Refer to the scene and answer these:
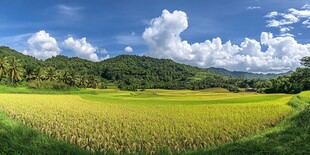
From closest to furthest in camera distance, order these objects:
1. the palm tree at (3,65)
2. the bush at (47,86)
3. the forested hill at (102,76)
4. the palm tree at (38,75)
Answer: the palm tree at (3,65) < the bush at (47,86) < the palm tree at (38,75) < the forested hill at (102,76)

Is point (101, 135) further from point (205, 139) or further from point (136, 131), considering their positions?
point (205, 139)

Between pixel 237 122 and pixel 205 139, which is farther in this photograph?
pixel 237 122

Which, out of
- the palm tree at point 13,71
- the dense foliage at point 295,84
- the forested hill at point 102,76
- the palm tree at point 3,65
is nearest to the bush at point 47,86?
the palm tree at point 13,71

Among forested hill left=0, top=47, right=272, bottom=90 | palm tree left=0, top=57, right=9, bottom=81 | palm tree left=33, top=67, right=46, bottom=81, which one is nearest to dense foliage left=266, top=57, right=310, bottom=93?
forested hill left=0, top=47, right=272, bottom=90

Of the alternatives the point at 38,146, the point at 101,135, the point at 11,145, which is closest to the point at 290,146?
the point at 101,135

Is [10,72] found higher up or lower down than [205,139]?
higher up

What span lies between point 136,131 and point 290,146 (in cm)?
864

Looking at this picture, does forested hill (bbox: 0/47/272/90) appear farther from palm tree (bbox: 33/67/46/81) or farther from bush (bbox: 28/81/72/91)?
bush (bbox: 28/81/72/91)

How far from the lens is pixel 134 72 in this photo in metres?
176

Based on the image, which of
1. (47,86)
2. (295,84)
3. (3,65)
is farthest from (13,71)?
(295,84)

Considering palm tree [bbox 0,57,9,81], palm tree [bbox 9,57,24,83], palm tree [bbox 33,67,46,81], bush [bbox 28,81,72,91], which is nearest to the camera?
palm tree [bbox 0,57,9,81]

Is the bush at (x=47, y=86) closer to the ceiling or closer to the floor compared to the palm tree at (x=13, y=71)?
closer to the floor

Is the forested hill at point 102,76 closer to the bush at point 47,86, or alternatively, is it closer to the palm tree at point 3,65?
the palm tree at point 3,65

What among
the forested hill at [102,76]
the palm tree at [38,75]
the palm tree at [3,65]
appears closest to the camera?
the palm tree at [3,65]
